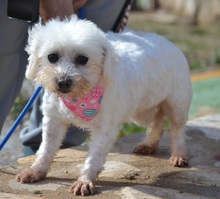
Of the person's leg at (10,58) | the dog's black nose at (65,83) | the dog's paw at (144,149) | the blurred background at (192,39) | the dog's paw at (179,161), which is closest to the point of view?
Answer: the dog's black nose at (65,83)

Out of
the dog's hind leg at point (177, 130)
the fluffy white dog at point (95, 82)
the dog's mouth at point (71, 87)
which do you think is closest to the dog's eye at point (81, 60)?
the fluffy white dog at point (95, 82)

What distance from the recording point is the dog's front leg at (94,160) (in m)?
4.48

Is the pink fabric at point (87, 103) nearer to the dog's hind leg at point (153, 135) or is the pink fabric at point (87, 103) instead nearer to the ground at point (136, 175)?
the ground at point (136, 175)

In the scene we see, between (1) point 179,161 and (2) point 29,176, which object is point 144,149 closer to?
(1) point 179,161

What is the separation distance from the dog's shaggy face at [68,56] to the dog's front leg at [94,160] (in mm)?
388

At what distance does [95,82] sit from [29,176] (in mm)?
806

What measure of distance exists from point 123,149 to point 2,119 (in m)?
1.05

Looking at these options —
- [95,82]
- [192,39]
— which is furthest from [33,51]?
[192,39]

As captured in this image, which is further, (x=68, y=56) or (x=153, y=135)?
(x=153, y=135)

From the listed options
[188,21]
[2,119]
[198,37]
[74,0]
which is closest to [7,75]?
[2,119]

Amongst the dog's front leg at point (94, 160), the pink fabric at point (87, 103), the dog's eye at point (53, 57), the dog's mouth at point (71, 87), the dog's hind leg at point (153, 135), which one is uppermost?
the dog's eye at point (53, 57)

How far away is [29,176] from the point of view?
4707mm

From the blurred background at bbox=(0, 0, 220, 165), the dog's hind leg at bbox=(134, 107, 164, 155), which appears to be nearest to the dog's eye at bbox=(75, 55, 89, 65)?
the dog's hind leg at bbox=(134, 107, 164, 155)

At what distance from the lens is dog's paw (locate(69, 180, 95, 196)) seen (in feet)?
14.6
